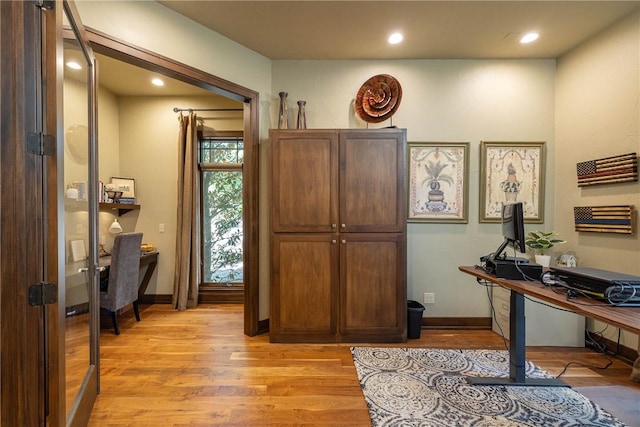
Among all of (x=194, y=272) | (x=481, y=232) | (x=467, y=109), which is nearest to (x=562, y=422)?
(x=481, y=232)

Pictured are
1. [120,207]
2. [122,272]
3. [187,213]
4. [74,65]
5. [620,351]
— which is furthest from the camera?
[187,213]

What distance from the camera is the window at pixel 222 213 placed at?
4215 mm

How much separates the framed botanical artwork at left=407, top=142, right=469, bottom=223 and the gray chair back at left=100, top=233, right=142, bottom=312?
3.03 metres

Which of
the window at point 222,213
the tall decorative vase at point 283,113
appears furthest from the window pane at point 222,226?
the tall decorative vase at point 283,113

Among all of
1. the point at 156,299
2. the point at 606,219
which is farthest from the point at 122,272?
the point at 606,219

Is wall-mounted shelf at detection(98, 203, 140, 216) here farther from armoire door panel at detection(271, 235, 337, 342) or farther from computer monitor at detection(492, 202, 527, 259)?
computer monitor at detection(492, 202, 527, 259)

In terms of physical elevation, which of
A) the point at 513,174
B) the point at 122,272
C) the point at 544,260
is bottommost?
the point at 122,272

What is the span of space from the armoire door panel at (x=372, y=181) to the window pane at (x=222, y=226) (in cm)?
205

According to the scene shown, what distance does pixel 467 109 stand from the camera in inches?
127

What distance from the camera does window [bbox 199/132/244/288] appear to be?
4215mm

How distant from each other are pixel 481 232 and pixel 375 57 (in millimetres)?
2261

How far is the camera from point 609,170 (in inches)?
102

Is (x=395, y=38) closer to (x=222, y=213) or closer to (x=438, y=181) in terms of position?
(x=438, y=181)

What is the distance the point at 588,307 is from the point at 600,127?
2.32 metres
